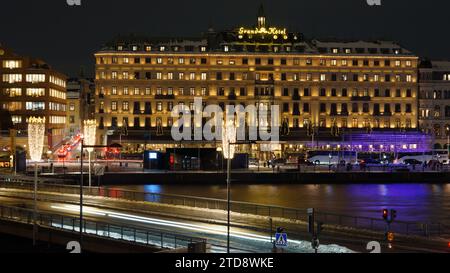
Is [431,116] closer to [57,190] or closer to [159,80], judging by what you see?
[159,80]

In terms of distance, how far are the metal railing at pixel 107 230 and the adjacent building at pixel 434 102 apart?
309ft

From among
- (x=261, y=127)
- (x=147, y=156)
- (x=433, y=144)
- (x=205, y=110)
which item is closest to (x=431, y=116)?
(x=433, y=144)

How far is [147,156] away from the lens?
83812mm

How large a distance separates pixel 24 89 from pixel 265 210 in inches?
2891

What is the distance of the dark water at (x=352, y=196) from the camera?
173 feet

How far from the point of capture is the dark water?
173 ft

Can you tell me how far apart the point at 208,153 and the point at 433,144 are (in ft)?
157

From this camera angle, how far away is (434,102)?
122062mm

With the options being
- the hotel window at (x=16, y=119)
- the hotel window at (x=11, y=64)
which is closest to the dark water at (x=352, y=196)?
Answer: the hotel window at (x=16, y=119)

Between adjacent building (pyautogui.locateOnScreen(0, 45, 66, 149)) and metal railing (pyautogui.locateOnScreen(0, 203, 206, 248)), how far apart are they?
72212mm

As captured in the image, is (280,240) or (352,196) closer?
(280,240)

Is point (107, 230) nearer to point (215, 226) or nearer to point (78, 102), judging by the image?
point (215, 226)

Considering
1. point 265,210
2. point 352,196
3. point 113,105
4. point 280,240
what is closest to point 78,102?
point 113,105

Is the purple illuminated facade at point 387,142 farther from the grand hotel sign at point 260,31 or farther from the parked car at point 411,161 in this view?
the grand hotel sign at point 260,31
